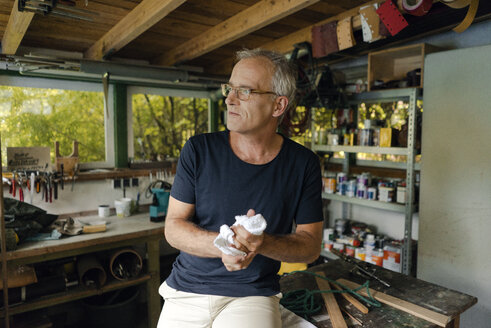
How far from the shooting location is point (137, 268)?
276cm

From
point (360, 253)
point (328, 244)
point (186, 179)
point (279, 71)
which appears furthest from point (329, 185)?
point (186, 179)

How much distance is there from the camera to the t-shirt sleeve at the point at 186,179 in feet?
4.52

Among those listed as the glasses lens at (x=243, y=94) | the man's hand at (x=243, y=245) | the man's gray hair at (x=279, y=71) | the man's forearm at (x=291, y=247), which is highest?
the man's gray hair at (x=279, y=71)

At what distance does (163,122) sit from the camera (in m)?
3.91

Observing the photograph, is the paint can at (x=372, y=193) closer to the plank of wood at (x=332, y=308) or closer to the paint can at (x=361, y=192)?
the paint can at (x=361, y=192)

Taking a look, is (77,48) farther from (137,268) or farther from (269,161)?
(269,161)

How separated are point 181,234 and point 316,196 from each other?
1.87ft

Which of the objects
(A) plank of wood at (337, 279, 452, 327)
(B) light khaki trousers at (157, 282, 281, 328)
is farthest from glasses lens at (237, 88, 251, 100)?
(A) plank of wood at (337, 279, 452, 327)

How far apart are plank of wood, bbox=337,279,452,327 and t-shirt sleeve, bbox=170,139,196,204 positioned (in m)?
0.93

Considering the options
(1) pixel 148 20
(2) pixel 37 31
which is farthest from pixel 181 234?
(2) pixel 37 31

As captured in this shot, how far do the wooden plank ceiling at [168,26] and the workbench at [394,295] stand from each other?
1.53 m

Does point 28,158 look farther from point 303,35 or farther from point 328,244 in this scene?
point 328,244

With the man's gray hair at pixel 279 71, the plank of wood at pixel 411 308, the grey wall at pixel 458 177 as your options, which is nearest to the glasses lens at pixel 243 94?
the man's gray hair at pixel 279 71

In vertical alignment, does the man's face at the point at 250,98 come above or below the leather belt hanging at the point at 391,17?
below
